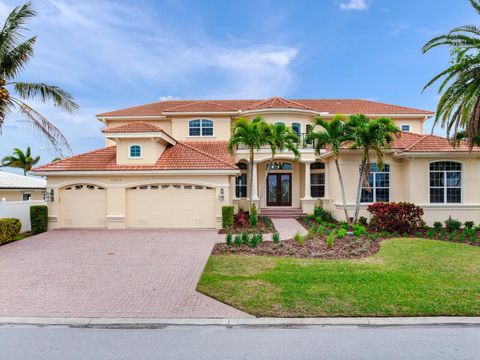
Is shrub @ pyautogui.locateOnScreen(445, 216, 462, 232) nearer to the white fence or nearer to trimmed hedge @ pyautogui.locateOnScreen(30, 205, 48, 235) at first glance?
trimmed hedge @ pyautogui.locateOnScreen(30, 205, 48, 235)

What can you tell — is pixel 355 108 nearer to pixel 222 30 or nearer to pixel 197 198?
pixel 222 30

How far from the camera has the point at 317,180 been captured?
23.6 m

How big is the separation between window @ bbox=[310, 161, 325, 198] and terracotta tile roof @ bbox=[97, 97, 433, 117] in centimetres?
408

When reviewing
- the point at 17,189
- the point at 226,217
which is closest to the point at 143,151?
the point at 226,217

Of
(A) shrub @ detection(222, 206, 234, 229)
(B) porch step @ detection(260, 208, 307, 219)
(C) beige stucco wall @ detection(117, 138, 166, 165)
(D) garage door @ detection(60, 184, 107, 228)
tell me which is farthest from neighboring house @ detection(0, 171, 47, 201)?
(B) porch step @ detection(260, 208, 307, 219)

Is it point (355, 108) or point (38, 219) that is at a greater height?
point (355, 108)

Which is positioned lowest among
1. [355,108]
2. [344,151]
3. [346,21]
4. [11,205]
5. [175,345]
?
[175,345]

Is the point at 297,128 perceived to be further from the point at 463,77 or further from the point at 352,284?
the point at 352,284

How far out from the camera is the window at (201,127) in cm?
2395

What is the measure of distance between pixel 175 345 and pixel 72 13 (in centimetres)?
1443

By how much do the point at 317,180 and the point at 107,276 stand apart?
1759 cm

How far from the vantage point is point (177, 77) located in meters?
22.7

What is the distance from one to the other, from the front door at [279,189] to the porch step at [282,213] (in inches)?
43.7

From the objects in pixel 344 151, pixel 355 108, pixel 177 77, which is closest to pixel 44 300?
pixel 344 151
